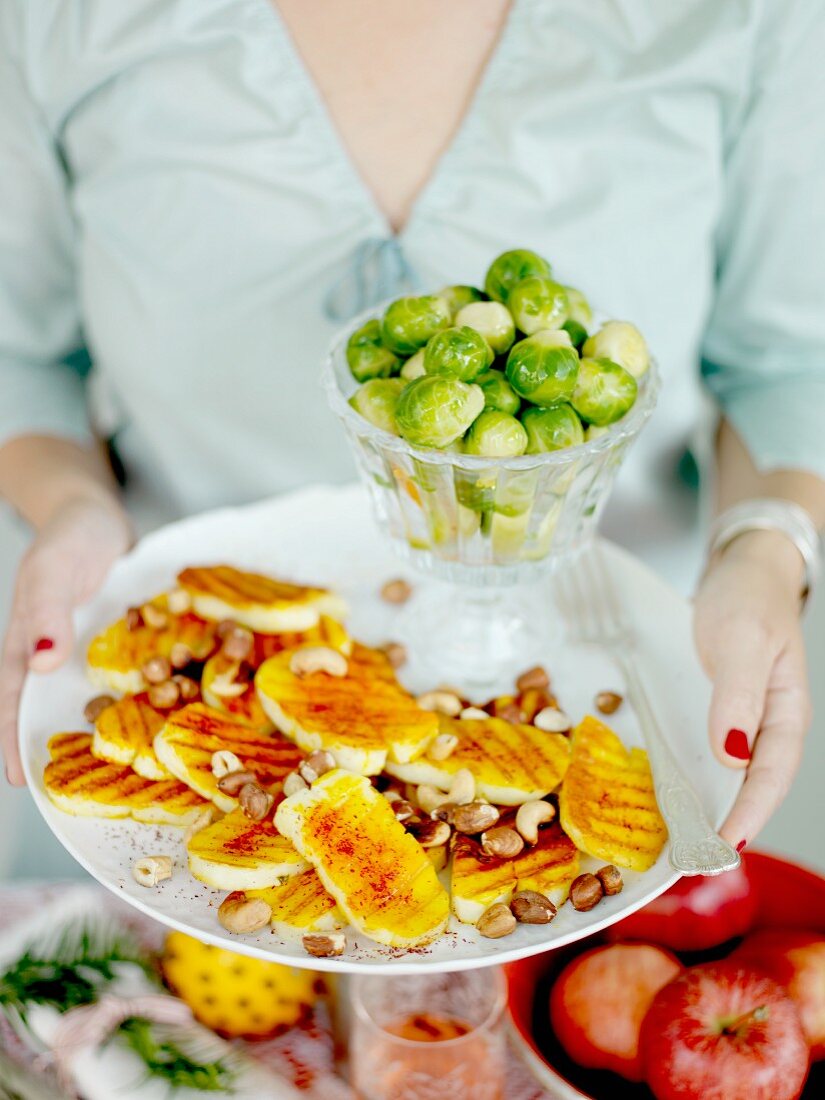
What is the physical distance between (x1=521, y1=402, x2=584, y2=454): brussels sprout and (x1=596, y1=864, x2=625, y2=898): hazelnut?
14.5 inches

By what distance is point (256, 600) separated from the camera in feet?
3.82

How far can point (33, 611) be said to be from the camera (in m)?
1.13

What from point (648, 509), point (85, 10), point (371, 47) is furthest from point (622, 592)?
point (85, 10)

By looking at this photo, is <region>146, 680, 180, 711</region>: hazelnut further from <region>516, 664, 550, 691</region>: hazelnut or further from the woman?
<region>516, 664, 550, 691</region>: hazelnut

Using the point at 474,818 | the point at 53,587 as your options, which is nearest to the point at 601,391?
the point at 474,818

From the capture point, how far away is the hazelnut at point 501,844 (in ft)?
2.96

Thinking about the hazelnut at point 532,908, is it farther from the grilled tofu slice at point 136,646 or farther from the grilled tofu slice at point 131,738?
the grilled tofu slice at point 136,646

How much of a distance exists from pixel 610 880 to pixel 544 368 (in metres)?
0.44

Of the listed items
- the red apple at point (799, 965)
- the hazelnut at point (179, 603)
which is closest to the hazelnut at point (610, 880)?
the red apple at point (799, 965)

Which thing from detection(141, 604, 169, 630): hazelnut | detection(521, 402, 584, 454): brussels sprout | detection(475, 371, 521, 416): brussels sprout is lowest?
detection(141, 604, 169, 630): hazelnut

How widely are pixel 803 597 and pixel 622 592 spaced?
0.68 ft

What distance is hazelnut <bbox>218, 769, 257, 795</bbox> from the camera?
0.94 m

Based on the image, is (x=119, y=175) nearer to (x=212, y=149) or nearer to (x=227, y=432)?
(x=212, y=149)

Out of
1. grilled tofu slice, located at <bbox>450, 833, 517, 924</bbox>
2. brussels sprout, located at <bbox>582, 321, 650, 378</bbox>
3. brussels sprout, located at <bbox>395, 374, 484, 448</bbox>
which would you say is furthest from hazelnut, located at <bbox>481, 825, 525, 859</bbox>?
brussels sprout, located at <bbox>582, 321, 650, 378</bbox>
